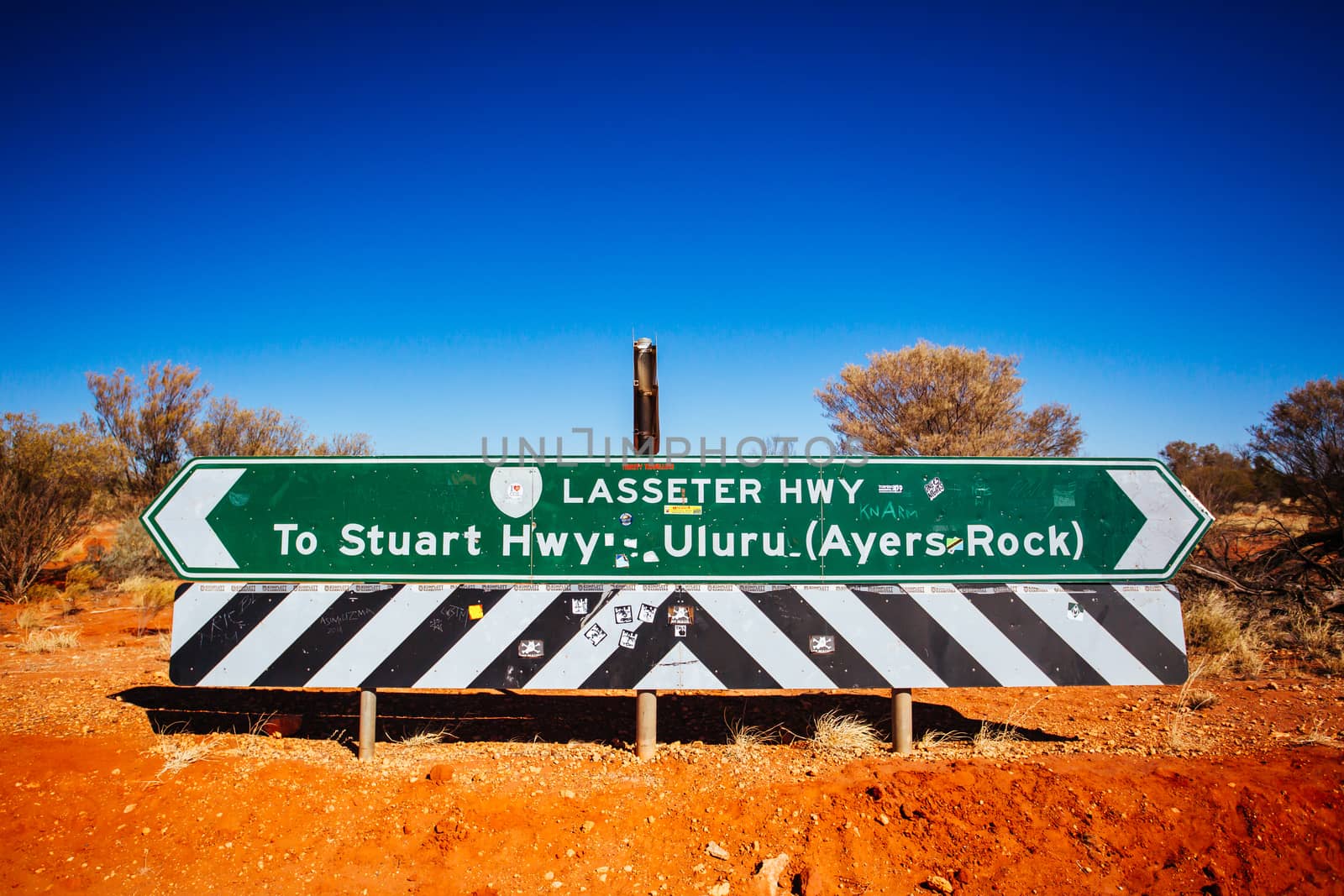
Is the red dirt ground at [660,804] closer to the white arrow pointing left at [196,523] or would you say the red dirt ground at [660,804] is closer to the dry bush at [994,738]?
the dry bush at [994,738]

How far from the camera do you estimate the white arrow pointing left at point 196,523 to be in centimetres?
436

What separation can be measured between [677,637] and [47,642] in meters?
7.36

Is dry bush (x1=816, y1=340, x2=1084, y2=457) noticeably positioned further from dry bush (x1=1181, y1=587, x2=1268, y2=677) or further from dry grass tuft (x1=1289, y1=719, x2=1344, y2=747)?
dry grass tuft (x1=1289, y1=719, x2=1344, y2=747)

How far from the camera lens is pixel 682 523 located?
435 centimetres

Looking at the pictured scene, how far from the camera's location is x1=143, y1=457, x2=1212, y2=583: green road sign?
14.2 feet

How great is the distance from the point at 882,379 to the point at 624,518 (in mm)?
15546

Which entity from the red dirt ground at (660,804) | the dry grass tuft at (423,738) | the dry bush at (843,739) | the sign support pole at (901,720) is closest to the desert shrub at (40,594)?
the red dirt ground at (660,804)

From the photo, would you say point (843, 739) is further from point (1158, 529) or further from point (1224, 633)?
point (1224, 633)

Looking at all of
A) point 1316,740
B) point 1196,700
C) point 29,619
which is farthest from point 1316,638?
point 29,619

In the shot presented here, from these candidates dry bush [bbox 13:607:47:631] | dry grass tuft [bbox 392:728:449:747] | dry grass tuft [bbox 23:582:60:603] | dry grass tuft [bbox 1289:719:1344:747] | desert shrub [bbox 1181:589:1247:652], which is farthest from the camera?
dry grass tuft [bbox 23:582:60:603]

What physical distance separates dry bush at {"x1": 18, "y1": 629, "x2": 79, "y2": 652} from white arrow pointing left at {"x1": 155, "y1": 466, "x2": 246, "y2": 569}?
476cm

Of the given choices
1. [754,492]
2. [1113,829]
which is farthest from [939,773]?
[754,492]

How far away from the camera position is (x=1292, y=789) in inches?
137

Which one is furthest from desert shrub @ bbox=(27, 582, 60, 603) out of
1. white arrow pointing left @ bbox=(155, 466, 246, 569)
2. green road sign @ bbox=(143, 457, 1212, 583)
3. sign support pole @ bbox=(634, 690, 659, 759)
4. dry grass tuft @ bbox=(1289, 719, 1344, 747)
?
dry grass tuft @ bbox=(1289, 719, 1344, 747)
